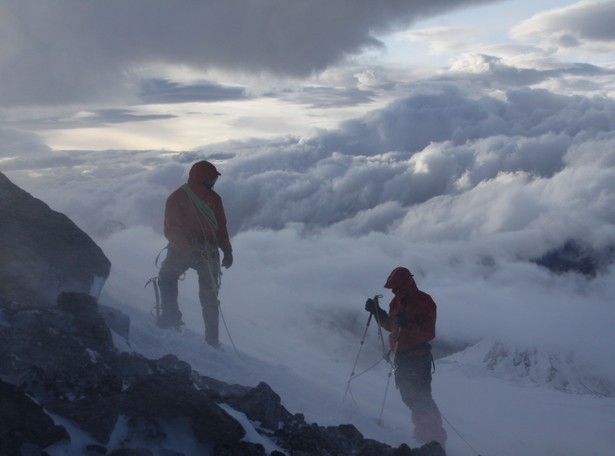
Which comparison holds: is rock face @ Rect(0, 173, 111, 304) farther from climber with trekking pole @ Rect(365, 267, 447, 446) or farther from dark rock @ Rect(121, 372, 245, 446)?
climber with trekking pole @ Rect(365, 267, 447, 446)

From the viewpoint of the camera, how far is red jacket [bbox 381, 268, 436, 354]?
333 inches

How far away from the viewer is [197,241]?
31.2 feet

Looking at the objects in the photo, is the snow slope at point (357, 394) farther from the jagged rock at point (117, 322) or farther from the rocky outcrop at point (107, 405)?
the rocky outcrop at point (107, 405)

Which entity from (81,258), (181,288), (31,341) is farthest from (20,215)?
(181,288)

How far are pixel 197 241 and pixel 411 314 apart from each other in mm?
3171

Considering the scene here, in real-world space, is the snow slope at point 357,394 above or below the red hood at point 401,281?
below

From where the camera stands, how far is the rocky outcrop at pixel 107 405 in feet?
15.4

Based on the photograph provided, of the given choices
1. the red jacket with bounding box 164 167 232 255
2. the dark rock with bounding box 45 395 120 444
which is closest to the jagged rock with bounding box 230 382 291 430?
the dark rock with bounding box 45 395 120 444

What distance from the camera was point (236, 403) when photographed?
667 centimetres

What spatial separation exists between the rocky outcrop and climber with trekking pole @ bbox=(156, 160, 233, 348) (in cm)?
253

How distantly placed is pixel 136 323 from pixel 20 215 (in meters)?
2.15

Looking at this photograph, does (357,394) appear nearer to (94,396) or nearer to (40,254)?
(40,254)

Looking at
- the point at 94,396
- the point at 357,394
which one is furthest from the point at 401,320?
the point at 94,396

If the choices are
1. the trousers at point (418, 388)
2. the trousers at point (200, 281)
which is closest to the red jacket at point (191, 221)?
the trousers at point (200, 281)
